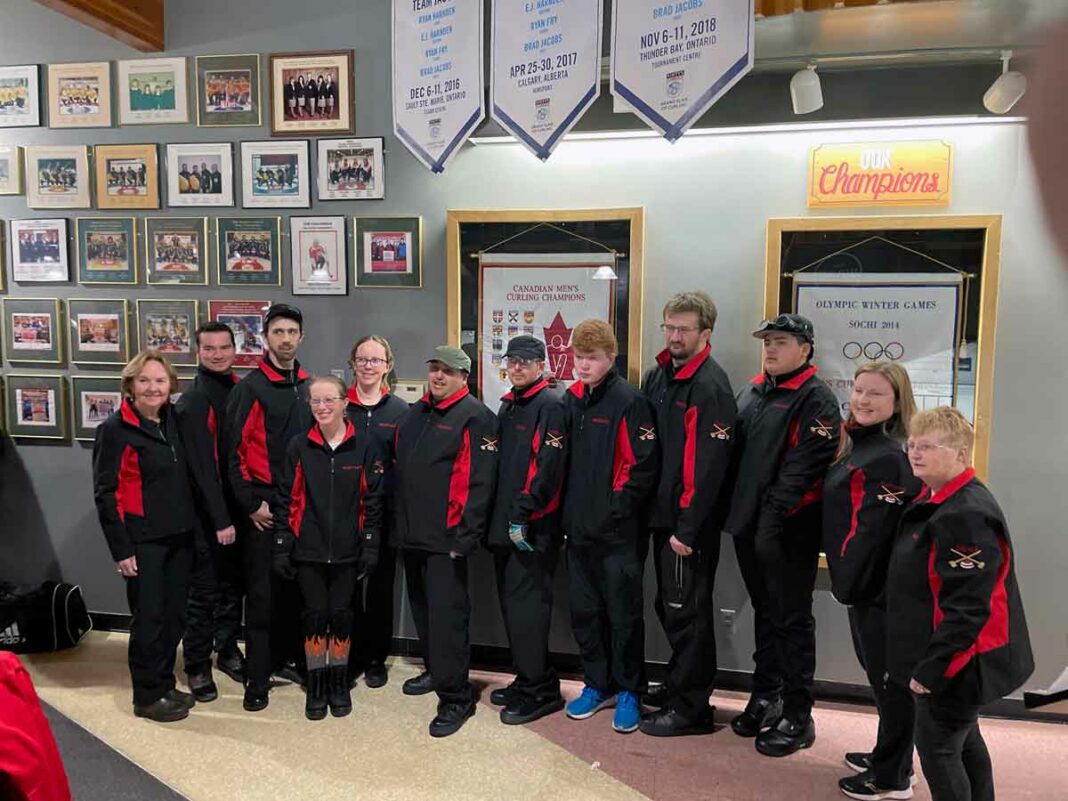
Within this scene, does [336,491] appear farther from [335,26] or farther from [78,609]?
[335,26]

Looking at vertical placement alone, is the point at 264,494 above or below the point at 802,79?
below

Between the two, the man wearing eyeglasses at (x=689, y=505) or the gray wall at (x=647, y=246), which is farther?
the gray wall at (x=647, y=246)

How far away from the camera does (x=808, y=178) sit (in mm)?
3359

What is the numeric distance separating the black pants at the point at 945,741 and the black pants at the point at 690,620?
926mm

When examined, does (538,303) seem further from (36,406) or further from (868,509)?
(36,406)

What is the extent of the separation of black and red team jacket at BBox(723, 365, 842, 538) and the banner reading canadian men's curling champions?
90cm

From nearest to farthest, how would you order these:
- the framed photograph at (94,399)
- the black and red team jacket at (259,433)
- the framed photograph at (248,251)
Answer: the black and red team jacket at (259,433) < the framed photograph at (248,251) < the framed photograph at (94,399)

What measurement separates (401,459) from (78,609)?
2.04 metres

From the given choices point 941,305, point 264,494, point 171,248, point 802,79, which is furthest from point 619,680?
point 171,248

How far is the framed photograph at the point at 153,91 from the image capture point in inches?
154

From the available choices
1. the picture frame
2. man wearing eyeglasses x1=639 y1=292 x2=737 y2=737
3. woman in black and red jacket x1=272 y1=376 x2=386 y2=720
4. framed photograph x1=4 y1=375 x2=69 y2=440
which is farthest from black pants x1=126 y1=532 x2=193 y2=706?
man wearing eyeglasses x1=639 y1=292 x2=737 y2=737

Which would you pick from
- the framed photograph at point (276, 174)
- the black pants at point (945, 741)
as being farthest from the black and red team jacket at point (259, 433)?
the black pants at point (945, 741)

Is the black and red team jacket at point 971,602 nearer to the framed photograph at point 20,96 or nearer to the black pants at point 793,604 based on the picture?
the black pants at point 793,604

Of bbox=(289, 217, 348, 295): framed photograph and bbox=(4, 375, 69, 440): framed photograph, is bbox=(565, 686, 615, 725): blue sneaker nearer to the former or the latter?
bbox=(289, 217, 348, 295): framed photograph
